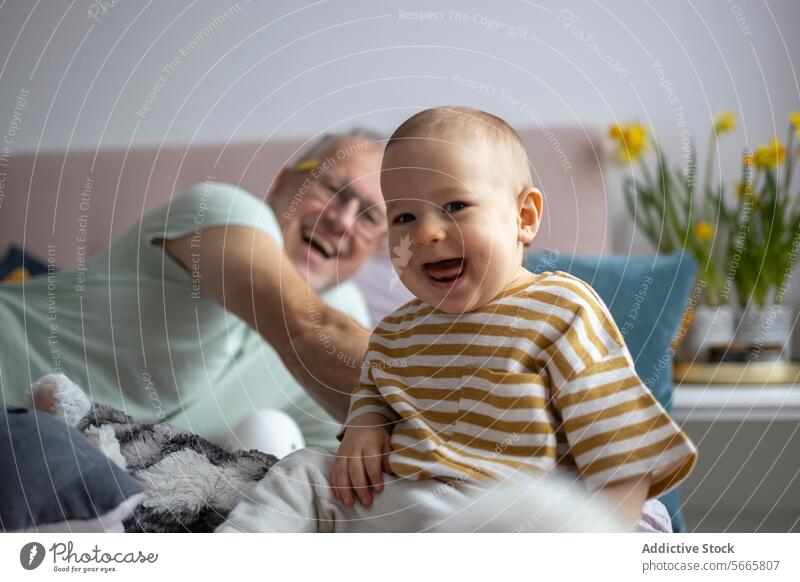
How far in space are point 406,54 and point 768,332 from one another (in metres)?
0.84

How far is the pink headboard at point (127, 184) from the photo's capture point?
1364mm

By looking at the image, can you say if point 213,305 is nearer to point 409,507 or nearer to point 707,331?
point 409,507

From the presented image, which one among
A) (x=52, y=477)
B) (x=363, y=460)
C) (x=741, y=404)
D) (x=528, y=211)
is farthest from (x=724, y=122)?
(x=52, y=477)

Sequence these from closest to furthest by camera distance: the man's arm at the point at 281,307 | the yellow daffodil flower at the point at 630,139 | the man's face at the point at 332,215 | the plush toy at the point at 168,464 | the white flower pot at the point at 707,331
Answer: the plush toy at the point at 168,464 → the man's arm at the point at 281,307 → the man's face at the point at 332,215 → the yellow daffodil flower at the point at 630,139 → the white flower pot at the point at 707,331

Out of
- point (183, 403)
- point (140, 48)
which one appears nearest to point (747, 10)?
point (140, 48)

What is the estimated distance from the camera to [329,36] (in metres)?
0.86

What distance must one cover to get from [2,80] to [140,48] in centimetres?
15

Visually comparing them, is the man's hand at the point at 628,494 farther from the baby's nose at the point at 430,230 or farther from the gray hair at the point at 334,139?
the gray hair at the point at 334,139

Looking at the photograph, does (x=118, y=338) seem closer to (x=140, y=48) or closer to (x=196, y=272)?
(x=196, y=272)

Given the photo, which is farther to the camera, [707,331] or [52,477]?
[707,331]

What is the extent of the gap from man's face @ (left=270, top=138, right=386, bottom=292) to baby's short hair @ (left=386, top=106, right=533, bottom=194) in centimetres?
39

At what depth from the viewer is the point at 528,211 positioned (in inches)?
23.5

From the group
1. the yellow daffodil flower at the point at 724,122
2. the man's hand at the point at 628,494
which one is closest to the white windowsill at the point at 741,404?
the yellow daffodil flower at the point at 724,122

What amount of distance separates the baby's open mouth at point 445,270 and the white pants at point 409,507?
14 cm
